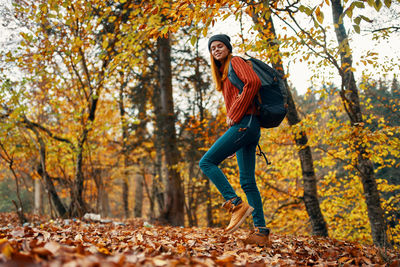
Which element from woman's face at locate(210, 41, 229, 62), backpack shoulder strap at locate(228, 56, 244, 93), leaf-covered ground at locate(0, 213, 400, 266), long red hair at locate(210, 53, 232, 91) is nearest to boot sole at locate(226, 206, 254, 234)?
leaf-covered ground at locate(0, 213, 400, 266)

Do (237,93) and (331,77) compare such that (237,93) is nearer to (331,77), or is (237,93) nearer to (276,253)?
(276,253)

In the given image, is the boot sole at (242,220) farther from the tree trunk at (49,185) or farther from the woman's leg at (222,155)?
the tree trunk at (49,185)

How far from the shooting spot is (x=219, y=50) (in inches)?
117

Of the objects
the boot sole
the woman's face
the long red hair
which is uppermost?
the woman's face

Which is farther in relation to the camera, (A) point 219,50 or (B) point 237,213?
(A) point 219,50

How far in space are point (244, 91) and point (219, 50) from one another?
66 centimetres

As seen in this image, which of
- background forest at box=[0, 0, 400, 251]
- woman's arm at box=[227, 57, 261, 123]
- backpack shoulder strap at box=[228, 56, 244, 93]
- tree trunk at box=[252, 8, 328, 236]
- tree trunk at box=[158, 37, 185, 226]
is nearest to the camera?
woman's arm at box=[227, 57, 261, 123]

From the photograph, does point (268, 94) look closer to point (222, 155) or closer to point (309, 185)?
point (222, 155)

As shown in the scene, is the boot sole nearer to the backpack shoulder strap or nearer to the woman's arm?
the woman's arm

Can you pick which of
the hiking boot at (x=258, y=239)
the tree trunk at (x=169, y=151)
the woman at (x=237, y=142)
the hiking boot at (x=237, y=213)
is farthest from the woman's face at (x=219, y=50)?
the tree trunk at (x=169, y=151)

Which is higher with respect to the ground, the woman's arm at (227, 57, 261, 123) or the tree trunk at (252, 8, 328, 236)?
the woman's arm at (227, 57, 261, 123)

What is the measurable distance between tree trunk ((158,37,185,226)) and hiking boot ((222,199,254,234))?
5537 mm

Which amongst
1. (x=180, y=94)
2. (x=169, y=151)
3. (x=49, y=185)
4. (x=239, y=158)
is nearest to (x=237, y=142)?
(x=239, y=158)

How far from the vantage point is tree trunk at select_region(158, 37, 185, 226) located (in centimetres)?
819
